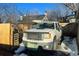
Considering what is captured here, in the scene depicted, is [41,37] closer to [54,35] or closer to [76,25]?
[54,35]

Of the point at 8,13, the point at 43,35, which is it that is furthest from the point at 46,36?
the point at 8,13

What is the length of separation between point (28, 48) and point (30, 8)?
416 mm

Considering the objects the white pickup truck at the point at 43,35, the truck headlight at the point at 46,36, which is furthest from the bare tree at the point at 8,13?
the truck headlight at the point at 46,36

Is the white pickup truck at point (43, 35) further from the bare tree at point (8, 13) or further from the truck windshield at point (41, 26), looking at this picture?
the bare tree at point (8, 13)

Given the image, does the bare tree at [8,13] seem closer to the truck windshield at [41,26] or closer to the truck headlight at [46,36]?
the truck windshield at [41,26]

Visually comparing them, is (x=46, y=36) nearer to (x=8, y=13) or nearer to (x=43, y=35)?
(x=43, y=35)

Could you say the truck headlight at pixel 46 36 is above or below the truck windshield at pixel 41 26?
below

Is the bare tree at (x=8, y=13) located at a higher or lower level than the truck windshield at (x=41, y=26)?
higher

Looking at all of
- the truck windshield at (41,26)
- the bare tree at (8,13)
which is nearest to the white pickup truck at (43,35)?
the truck windshield at (41,26)

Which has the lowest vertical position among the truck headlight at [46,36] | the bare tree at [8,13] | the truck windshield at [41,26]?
the truck headlight at [46,36]

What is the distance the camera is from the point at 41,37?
2.79 m

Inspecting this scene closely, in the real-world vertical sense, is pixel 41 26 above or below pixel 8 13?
below

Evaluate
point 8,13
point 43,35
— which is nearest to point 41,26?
point 43,35

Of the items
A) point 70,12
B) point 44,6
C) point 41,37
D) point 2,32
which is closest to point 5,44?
point 2,32
